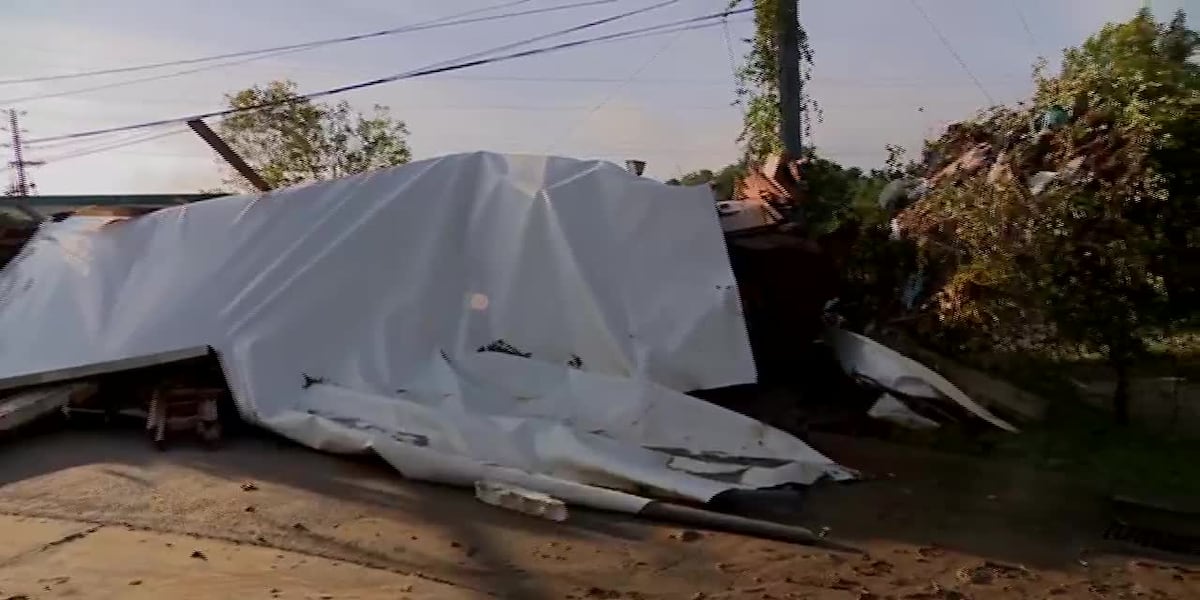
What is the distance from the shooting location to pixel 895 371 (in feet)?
28.6

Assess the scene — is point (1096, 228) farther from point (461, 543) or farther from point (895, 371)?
point (461, 543)

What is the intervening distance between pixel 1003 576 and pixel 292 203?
6564 mm

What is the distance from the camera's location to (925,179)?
11680mm

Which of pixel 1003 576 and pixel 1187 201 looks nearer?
pixel 1003 576

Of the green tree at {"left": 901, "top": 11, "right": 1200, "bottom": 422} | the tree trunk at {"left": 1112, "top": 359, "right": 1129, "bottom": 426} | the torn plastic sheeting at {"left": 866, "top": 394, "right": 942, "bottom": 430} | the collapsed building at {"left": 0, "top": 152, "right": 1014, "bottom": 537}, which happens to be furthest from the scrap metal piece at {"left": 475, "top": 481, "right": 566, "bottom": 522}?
the tree trunk at {"left": 1112, "top": 359, "right": 1129, "bottom": 426}

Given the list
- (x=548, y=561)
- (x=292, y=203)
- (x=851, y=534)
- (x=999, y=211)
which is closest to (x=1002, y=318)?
(x=999, y=211)

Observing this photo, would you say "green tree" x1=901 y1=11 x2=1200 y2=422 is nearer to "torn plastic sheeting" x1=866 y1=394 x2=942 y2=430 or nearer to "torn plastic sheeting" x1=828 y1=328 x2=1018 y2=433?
"torn plastic sheeting" x1=828 y1=328 x2=1018 y2=433

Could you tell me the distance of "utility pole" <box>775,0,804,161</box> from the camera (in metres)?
12.5

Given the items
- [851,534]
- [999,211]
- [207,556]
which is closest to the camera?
[207,556]

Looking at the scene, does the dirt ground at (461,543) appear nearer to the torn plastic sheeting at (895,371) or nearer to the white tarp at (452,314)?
the white tarp at (452,314)

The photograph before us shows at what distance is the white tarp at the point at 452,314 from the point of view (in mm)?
7148

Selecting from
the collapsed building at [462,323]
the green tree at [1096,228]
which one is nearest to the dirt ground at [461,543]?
the collapsed building at [462,323]

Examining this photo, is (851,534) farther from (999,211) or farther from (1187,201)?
(1187,201)

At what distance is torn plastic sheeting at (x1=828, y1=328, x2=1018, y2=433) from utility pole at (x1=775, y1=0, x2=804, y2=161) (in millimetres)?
3857
